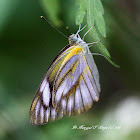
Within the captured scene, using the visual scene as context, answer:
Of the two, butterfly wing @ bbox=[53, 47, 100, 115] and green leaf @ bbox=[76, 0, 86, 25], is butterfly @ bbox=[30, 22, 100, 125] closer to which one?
butterfly wing @ bbox=[53, 47, 100, 115]

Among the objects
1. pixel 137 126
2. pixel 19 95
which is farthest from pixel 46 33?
pixel 137 126

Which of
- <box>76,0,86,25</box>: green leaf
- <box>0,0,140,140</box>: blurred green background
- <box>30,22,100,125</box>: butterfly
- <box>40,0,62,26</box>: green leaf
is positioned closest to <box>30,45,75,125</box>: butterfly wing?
<box>30,22,100,125</box>: butterfly

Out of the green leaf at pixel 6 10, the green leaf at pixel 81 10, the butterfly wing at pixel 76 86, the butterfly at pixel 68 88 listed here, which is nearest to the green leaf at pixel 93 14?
the green leaf at pixel 81 10

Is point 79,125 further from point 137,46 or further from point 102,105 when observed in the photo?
point 137,46

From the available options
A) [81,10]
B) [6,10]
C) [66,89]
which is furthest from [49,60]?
[81,10]

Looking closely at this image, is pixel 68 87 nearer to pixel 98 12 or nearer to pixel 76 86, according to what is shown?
pixel 76 86

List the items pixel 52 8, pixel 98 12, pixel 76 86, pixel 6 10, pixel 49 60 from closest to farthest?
1. pixel 98 12
2. pixel 52 8
3. pixel 76 86
4. pixel 6 10
5. pixel 49 60
